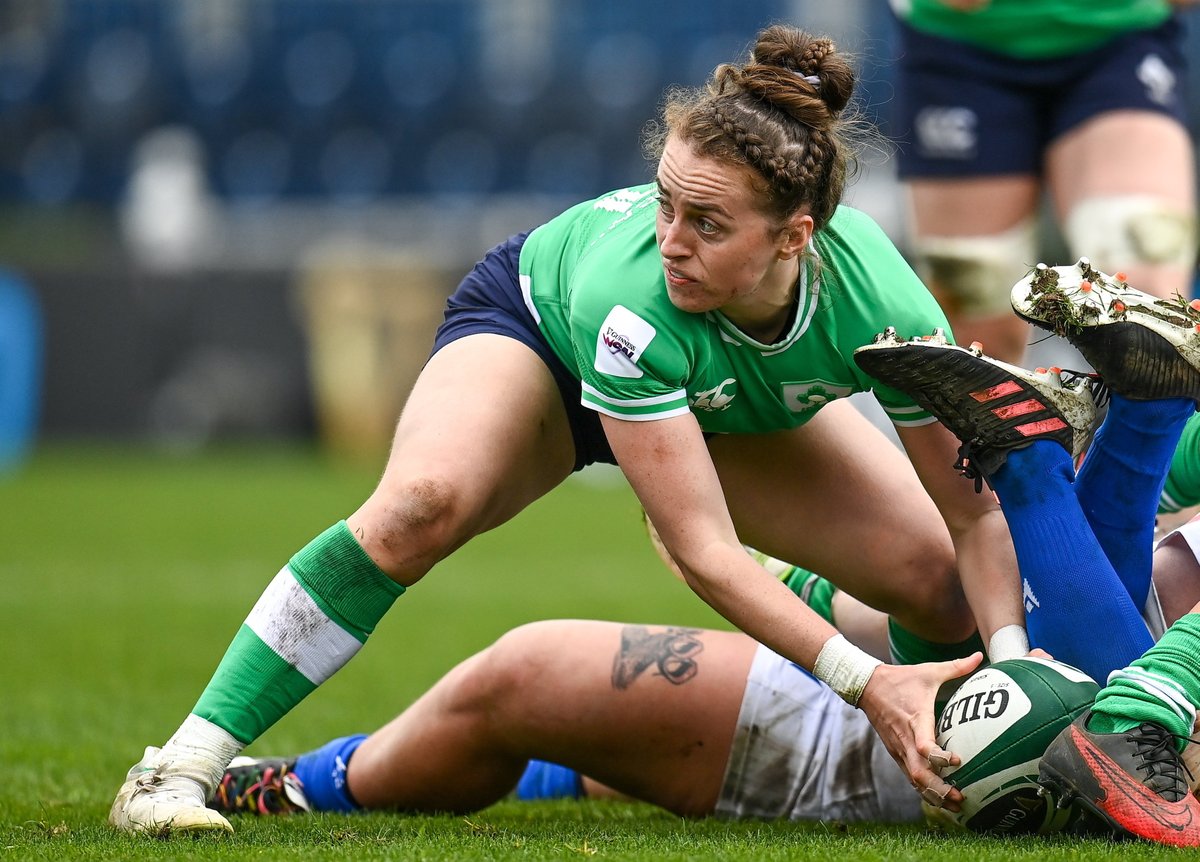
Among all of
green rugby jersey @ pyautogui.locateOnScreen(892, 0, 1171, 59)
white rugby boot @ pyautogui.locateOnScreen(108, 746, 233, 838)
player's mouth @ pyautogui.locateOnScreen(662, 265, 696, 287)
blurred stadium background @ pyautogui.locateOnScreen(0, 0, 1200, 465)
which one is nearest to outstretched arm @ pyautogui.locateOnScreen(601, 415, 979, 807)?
player's mouth @ pyautogui.locateOnScreen(662, 265, 696, 287)

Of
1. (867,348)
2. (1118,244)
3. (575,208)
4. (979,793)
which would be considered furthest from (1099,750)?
(1118,244)

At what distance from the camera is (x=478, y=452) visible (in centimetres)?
335

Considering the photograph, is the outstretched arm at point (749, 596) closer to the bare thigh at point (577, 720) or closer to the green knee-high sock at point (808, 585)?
the bare thigh at point (577, 720)

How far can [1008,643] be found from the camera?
320 centimetres

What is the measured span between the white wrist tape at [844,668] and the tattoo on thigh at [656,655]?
1.60ft

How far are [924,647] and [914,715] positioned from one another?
77cm

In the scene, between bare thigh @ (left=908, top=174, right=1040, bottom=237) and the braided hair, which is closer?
the braided hair

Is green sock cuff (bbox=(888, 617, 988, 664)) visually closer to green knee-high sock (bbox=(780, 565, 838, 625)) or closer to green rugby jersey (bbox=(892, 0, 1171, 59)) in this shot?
green knee-high sock (bbox=(780, 565, 838, 625))

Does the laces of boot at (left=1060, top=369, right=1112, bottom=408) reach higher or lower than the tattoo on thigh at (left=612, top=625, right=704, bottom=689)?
higher

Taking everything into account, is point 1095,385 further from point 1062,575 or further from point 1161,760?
point 1161,760

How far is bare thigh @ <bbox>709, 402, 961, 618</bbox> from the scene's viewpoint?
355 centimetres

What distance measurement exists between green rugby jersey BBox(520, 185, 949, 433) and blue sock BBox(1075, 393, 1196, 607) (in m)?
0.38

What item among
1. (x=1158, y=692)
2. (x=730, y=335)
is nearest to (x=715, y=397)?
(x=730, y=335)

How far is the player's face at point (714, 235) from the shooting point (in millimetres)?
3100
